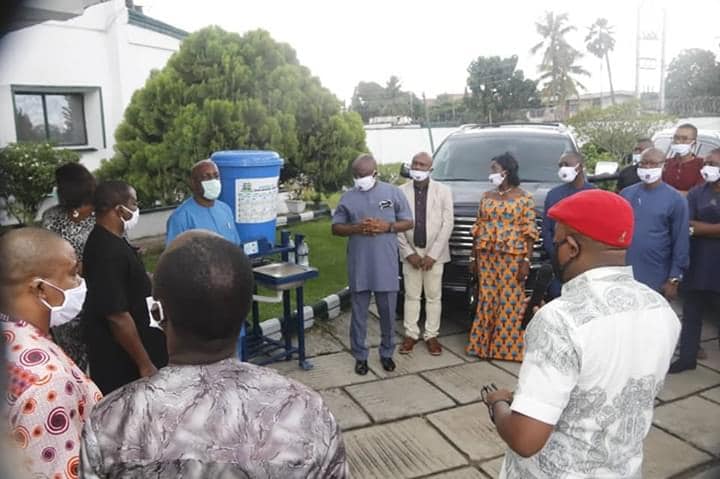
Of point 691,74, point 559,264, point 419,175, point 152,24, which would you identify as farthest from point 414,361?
point 691,74

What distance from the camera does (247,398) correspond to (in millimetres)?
1271

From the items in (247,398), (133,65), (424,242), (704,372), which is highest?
(133,65)

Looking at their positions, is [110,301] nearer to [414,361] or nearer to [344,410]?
[344,410]

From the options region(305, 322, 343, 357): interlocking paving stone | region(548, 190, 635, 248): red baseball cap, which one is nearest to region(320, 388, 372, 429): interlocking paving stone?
region(305, 322, 343, 357): interlocking paving stone

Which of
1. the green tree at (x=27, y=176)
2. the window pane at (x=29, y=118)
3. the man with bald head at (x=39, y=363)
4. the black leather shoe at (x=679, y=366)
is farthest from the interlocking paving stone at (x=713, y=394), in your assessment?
the window pane at (x=29, y=118)

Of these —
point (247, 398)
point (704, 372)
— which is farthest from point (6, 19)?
point (704, 372)

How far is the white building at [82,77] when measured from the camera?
9352 mm

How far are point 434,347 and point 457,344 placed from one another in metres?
0.39

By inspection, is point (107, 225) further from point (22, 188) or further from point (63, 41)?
point (63, 41)

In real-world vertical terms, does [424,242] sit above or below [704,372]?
above

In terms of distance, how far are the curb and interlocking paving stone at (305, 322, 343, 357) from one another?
0.11 meters

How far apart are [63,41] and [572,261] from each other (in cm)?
1041

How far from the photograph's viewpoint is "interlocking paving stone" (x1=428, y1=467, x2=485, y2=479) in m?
3.44

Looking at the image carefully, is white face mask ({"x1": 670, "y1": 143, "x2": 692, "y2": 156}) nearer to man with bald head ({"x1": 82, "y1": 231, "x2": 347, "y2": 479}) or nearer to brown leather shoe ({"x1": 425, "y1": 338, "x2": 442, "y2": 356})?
brown leather shoe ({"x1": 425, "y1": 338, "x2": 442, "y2": 356})
